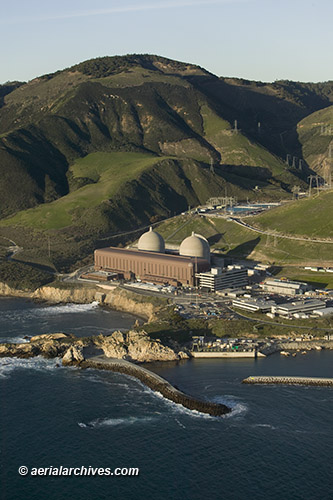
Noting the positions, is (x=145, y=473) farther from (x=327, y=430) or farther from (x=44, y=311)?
(x=44, y=311)

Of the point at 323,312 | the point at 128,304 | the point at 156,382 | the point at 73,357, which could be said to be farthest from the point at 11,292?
the point at 156,382

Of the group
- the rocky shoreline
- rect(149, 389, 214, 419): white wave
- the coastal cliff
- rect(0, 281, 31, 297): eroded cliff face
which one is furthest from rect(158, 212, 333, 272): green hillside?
rect(149, 389, 214, 419): white wave

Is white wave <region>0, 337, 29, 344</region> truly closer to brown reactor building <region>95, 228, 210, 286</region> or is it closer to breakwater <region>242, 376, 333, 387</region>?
breakwater <region>242, 376, 333, 387</region>

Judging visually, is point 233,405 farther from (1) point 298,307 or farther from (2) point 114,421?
(1) point 298,307

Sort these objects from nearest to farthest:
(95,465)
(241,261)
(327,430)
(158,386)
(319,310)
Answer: (95,465) → (327,430) → (158,386) → (319,310) → (241,261)

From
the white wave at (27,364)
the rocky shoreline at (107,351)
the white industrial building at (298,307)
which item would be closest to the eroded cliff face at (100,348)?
the rocky shoreline at (107,351)

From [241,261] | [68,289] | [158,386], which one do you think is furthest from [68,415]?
[241,261]
